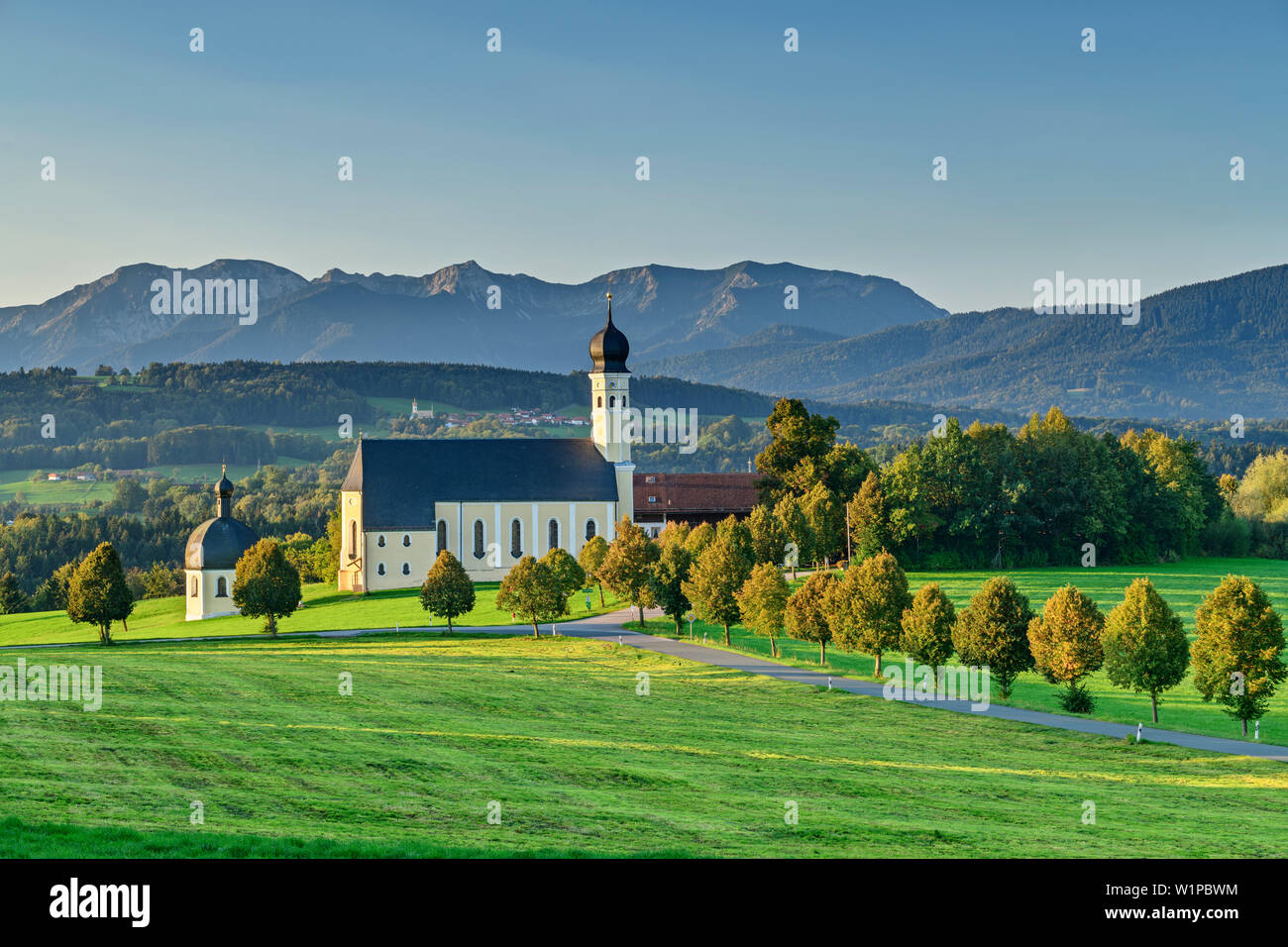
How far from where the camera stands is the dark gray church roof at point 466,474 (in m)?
87.7

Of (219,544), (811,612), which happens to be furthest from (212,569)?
(811,612)

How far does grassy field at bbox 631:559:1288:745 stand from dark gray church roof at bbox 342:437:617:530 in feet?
79.4

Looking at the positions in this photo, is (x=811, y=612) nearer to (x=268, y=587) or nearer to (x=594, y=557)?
(x=594, y=557)

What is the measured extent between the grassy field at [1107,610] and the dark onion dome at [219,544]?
1194 inches

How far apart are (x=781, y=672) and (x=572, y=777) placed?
86.5ft

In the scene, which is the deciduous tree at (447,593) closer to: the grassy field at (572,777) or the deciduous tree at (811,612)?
the deciduous tree at (811,612)

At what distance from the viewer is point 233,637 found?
2598 inches

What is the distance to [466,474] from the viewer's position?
299 ft

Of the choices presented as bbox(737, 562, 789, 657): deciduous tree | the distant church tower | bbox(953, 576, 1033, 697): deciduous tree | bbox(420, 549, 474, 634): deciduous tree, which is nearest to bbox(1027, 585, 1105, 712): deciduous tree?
bbox(953, 576, 1033, 697): deciduous tree

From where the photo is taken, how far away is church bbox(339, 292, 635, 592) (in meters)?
86.9

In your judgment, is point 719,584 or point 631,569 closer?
point 719,584

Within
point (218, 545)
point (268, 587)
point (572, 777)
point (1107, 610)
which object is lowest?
point (1107, 610)

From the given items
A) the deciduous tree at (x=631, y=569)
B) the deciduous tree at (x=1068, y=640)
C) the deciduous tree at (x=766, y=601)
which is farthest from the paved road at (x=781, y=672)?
the deciduous tree at (x=1068, y=640)

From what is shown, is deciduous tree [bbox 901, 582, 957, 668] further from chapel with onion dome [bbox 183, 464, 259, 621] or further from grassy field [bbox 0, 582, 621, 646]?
chapel with onion dome [bbox 183, 464, 259, 621]
